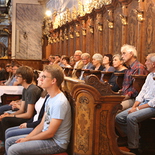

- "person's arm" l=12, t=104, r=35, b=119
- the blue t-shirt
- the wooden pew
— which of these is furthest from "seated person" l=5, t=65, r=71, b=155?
"person's arm" l=12, t=104, r=35, b=119

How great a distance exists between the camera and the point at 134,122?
3.78 metres

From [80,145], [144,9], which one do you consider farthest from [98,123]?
[144,9]

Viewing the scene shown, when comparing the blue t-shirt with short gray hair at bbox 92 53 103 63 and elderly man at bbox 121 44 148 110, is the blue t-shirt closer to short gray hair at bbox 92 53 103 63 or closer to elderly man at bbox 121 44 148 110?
elderly man at bbox 121 44 148 110

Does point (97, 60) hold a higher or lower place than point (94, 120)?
higher

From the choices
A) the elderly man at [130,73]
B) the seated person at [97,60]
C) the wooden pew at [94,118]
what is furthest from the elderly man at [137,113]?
the seated person at [97,60]

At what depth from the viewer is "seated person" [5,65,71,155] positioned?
2.81 meters

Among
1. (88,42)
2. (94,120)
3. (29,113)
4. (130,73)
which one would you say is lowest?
(29,113)

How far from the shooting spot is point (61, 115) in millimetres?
2812

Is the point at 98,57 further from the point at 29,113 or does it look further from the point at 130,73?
the point at 29,113

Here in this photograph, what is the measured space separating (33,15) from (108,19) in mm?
9841

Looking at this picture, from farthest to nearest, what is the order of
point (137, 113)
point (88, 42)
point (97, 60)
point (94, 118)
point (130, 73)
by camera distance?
point (88, 42) < point (97, 60) < point (130, 73) < point (137, 113) < point (94, 118)

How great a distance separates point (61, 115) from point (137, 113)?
1.37 meters

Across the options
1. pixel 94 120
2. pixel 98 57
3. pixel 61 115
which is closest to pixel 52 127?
pixel 61 115

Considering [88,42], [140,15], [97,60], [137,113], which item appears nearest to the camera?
[137,113]
